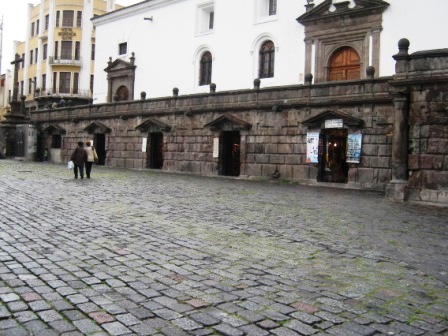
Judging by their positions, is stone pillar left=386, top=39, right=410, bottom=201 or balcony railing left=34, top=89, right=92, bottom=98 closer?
stone pillar left=386, top=39, right=410, bottom=201

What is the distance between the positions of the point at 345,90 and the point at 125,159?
14724 mm

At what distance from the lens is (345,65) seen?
24.4 m

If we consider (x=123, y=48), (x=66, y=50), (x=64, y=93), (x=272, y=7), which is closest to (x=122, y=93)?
(x=123, y=48)

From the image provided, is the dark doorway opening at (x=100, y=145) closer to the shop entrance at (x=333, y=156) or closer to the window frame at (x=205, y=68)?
the window frame at (x=205, y=68)

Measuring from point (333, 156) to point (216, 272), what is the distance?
567 inches

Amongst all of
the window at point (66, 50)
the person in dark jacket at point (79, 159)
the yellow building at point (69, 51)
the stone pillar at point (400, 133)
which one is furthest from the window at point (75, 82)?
the stone pillar at point (400, 133)

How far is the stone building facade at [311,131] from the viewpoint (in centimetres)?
1362

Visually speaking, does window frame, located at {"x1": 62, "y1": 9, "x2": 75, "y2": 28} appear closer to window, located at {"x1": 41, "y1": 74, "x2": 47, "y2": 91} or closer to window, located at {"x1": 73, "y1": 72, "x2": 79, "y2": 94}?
window, located at {"x1": 73, "y1": 72, "x2": 79, "y2": 94}

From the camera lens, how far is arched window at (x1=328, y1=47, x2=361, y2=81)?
939 inches

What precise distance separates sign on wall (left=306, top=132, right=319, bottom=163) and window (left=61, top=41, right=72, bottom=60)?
44.4 meters

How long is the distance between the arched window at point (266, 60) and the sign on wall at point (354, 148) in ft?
35.2

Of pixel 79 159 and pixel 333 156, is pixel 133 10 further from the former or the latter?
→ pixel 333 156

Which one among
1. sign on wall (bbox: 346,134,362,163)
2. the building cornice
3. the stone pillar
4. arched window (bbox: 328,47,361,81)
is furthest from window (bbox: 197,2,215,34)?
the stone pillar

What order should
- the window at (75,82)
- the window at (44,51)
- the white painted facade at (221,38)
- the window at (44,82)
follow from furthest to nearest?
the window at (44,51) → the window at (44,82) → the window at (75,82) → the white painted facade at (221,38)
